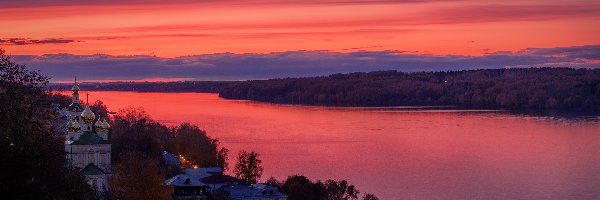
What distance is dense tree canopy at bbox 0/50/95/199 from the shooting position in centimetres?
1023

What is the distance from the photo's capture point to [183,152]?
3192 centimetres

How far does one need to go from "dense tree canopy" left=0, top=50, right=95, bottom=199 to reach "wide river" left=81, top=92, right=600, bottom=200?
16.5m

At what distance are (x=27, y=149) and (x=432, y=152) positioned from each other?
99.9ft

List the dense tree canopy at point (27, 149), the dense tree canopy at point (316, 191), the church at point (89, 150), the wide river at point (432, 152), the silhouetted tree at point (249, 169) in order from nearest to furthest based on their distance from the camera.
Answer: the dense tree canopy at point (27, 149), the church at point (89, 150), the dense tree canopy at point (316, 191), the silhouetted tree at point (249, 169), the wide river at point (432, 152)

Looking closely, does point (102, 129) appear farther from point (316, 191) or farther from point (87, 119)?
point (316, 191)

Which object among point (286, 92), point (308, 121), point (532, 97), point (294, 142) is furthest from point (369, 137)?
point (286, 92)

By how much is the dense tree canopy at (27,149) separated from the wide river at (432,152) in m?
16.5

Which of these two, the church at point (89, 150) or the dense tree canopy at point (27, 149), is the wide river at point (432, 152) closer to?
the church at point (89, 150)

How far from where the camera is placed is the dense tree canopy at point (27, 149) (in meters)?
10.2

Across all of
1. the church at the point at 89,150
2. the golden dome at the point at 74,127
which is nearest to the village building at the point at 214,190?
the church at the point at 89,150

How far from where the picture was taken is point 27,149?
1060 centimetres

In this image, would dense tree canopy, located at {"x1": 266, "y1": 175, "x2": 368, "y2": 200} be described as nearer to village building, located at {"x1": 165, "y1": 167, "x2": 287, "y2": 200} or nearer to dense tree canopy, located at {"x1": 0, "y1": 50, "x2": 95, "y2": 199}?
village building, located at {"x1": 165, "y1": 167, "x2": 287, "y2": 200}

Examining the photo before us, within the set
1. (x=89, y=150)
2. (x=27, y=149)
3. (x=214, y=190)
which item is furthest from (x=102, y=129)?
(x=27, y=149)

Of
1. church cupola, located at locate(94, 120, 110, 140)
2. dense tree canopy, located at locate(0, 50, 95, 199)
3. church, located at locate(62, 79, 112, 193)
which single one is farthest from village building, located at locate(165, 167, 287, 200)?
dense tree canopy, located at locate(0, 50, 95, 199)
